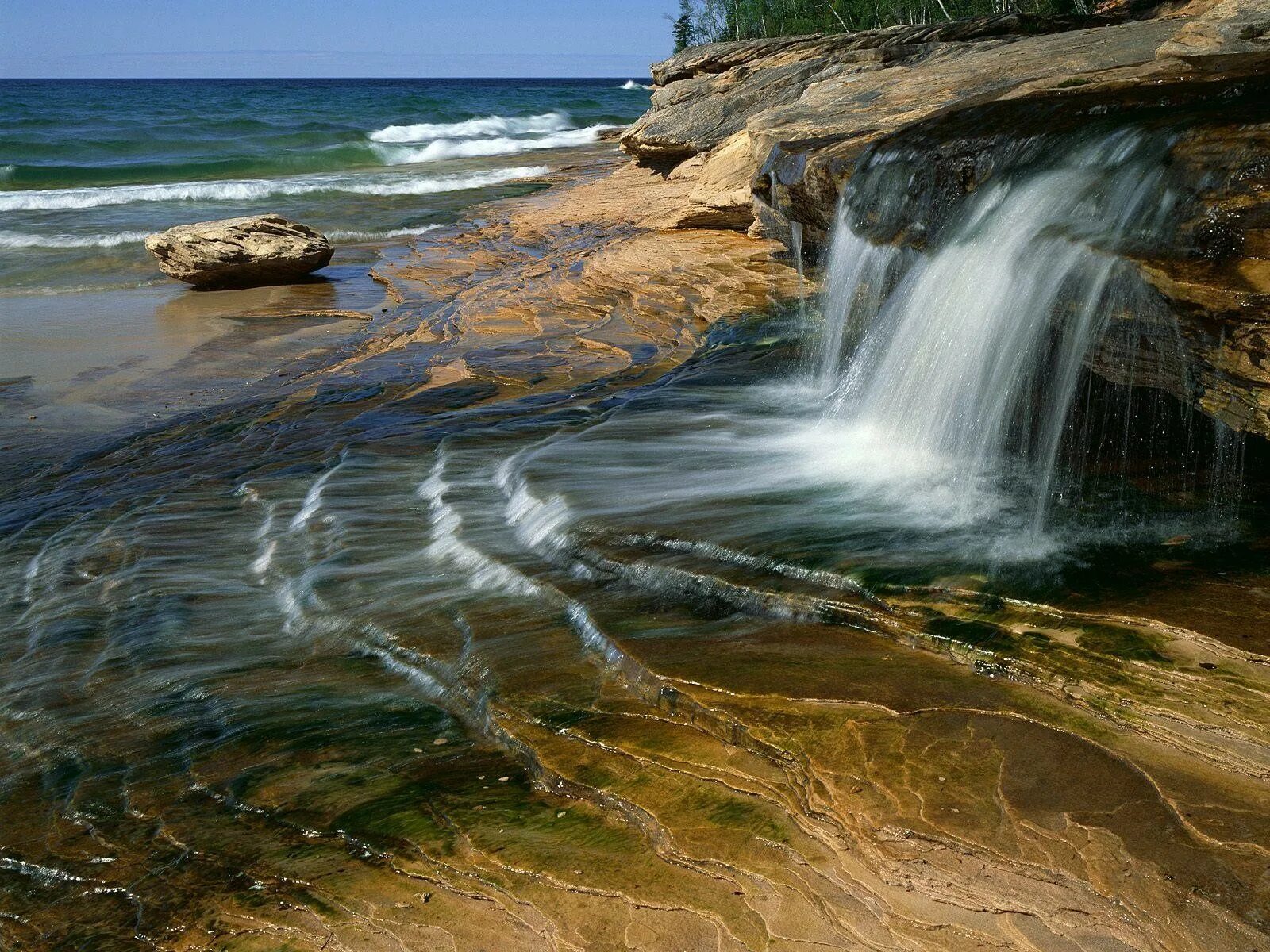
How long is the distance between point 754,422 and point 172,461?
353cm

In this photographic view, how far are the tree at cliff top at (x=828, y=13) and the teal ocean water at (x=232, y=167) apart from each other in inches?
234

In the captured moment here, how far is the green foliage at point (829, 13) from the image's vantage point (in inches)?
1246

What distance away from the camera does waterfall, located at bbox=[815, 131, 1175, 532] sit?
459 cm

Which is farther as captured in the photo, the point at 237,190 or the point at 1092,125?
the point at 237,190

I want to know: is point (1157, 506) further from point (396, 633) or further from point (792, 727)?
point (396, 633)

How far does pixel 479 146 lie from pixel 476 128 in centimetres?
845

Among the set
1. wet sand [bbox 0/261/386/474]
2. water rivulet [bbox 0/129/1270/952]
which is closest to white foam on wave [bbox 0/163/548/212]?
wet sand [bbox 0/261/386/474]

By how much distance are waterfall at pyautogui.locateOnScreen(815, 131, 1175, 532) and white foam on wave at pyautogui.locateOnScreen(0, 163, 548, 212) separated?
57.4 feet

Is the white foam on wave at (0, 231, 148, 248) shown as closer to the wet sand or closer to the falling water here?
the wet sand

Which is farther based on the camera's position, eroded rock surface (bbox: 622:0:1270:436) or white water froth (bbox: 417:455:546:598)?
white water froth (bbox: 417:455:546:598)

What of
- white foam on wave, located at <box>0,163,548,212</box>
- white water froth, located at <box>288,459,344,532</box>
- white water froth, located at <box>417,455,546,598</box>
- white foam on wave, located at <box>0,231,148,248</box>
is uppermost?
white foam on wave, located at <box>0,163,548,212</box>

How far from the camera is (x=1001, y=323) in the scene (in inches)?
203

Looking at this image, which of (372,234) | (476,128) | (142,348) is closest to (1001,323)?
(142,348)

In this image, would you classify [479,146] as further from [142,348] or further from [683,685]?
Answer: [683,685]
